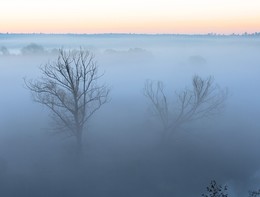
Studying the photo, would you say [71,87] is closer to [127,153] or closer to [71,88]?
[71,88]

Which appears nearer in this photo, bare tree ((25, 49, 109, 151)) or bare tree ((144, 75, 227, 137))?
bare tree ((25, 49, 109, 151))

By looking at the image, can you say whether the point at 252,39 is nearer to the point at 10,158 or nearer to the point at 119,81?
the point at 119,81

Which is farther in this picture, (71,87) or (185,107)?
(185,107)

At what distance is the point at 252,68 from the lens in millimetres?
110375

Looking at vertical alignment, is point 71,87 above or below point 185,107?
above

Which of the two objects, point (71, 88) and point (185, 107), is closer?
point (71, 88)

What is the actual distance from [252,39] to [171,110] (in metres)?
148

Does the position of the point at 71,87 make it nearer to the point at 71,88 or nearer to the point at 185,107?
the point at 71,88

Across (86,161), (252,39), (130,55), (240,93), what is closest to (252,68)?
(130,55)

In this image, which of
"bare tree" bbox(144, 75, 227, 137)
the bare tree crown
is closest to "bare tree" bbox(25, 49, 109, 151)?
the bare tree crown

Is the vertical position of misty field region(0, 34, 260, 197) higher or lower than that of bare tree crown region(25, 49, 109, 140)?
lower

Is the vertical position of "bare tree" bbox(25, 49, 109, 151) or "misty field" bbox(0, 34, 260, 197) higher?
"bare tree" bbox(25, 49, 109, 151)

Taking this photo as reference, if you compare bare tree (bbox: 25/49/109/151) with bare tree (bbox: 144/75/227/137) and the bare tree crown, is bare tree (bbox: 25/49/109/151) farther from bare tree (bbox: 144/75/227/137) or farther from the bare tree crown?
bare tree (bbox: 144/75/227/137)

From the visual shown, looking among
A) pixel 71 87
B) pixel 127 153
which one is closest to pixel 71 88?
pixel 71 87
